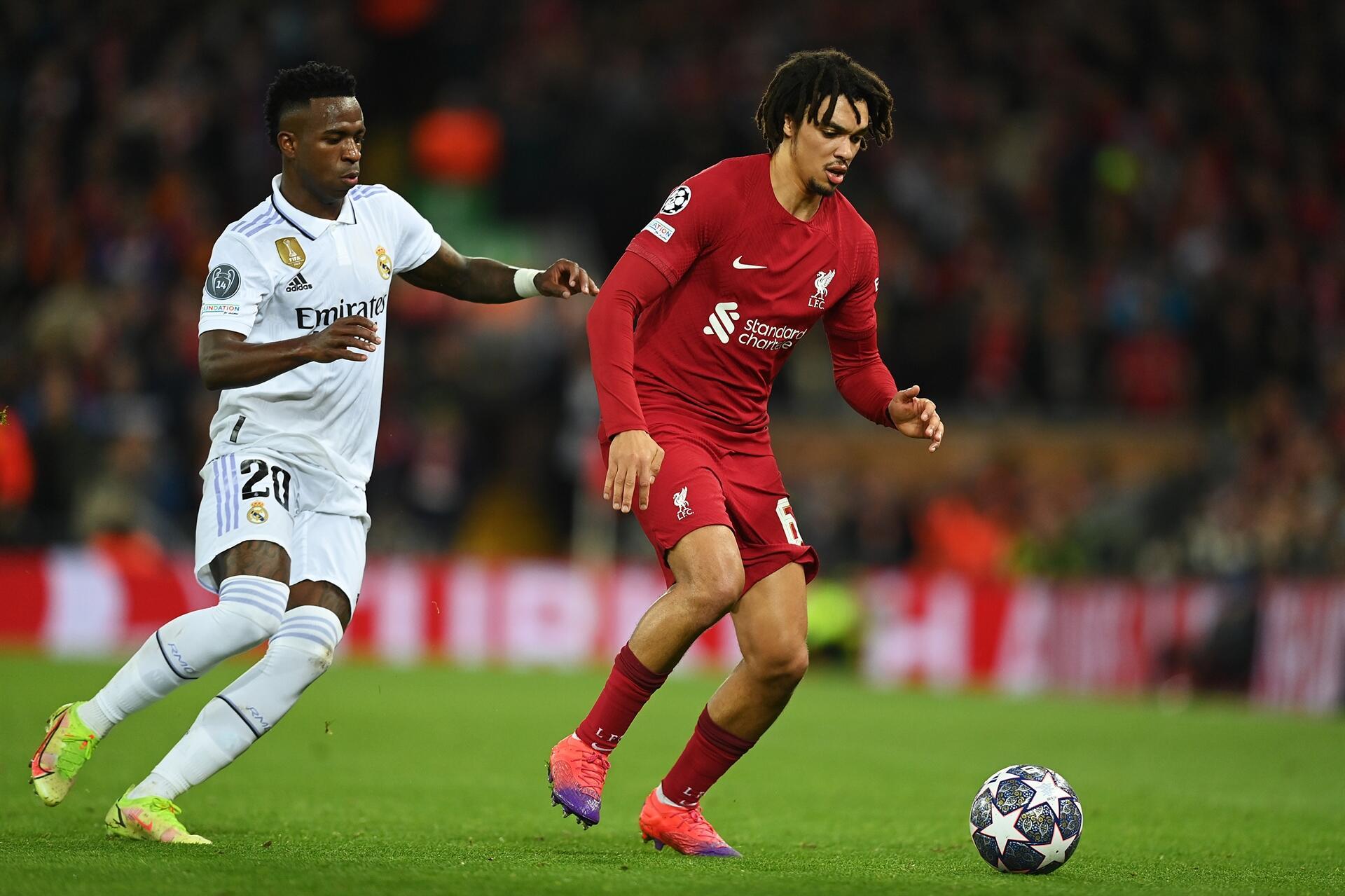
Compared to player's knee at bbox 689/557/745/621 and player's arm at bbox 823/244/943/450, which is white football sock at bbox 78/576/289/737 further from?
player's arm at bbox 823/244/943/450

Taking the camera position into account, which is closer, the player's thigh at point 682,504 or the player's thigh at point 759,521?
the player's thigh at point 682,504

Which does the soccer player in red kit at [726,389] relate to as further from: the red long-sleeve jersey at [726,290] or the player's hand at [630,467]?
the player's hand at [630,467]

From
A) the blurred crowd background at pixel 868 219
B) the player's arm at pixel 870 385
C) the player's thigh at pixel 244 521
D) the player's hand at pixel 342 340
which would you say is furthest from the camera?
the blurred crowd background at pixel 868 219

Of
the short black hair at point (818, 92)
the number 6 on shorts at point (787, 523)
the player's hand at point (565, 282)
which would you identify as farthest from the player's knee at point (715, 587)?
the short black hair at point (818, 92)

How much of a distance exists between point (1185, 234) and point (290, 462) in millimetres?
15246

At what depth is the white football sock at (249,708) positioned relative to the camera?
5.78m

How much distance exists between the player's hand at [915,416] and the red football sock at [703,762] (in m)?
1.21

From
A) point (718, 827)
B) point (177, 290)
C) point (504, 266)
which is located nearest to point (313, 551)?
point (504, 266)

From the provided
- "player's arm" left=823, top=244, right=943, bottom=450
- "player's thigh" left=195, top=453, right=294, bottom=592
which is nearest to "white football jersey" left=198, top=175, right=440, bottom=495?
Answer: "player's thigh" left=195, top=453, right=294, bottom=592

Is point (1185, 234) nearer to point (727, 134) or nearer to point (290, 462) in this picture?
point (727, 134)

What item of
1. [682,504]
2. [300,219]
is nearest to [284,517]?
[300,219]

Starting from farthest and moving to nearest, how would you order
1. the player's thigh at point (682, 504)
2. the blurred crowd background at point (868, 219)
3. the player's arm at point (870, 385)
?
the blurred crowd background at point (868, 219)
the player's arm at point (870, 385)
the player's thigh at point (682, 504)

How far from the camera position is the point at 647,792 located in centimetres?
842

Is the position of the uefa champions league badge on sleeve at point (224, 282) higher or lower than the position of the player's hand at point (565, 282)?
lower
